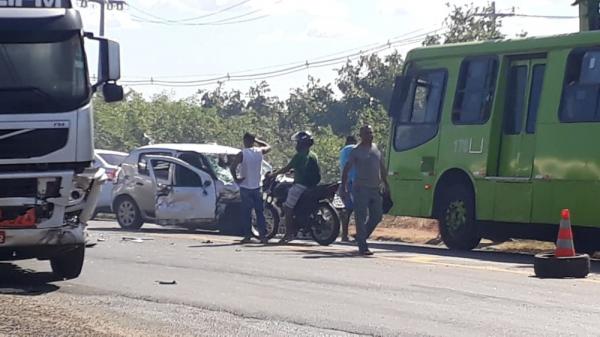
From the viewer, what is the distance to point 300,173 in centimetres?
1925

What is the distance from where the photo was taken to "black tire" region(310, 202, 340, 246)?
19547mm

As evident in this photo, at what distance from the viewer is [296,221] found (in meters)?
19.5

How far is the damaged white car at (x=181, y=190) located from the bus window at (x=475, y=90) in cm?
495

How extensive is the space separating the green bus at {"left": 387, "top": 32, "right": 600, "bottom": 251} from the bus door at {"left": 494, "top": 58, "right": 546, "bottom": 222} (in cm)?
1

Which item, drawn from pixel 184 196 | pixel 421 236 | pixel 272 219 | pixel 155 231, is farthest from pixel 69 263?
pixel 421 236

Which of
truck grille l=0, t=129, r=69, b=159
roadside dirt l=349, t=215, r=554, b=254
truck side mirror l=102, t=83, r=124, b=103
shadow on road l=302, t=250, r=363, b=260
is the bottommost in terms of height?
roadside dirt l=349, t=215, r=554, b=254

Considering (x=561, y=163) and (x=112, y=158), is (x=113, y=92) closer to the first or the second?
(x=561, y=163)

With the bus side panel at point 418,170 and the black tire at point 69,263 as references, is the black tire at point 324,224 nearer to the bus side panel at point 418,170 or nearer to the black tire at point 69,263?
the bus side panel at point 418,170

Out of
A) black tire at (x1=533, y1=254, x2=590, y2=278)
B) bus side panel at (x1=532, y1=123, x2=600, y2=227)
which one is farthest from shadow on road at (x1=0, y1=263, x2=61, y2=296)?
bus side panel at (x1=532, y1=123, x2=600, y2=227)

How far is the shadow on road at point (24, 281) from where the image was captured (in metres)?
12.2

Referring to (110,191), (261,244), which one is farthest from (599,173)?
(110,191)

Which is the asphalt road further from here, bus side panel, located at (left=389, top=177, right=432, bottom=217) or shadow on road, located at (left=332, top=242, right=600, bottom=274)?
bus side panel, located at (left=389, top=177, right=432, bottom=217)

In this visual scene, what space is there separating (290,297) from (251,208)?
7.71 meters

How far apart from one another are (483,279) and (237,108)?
217 ft
